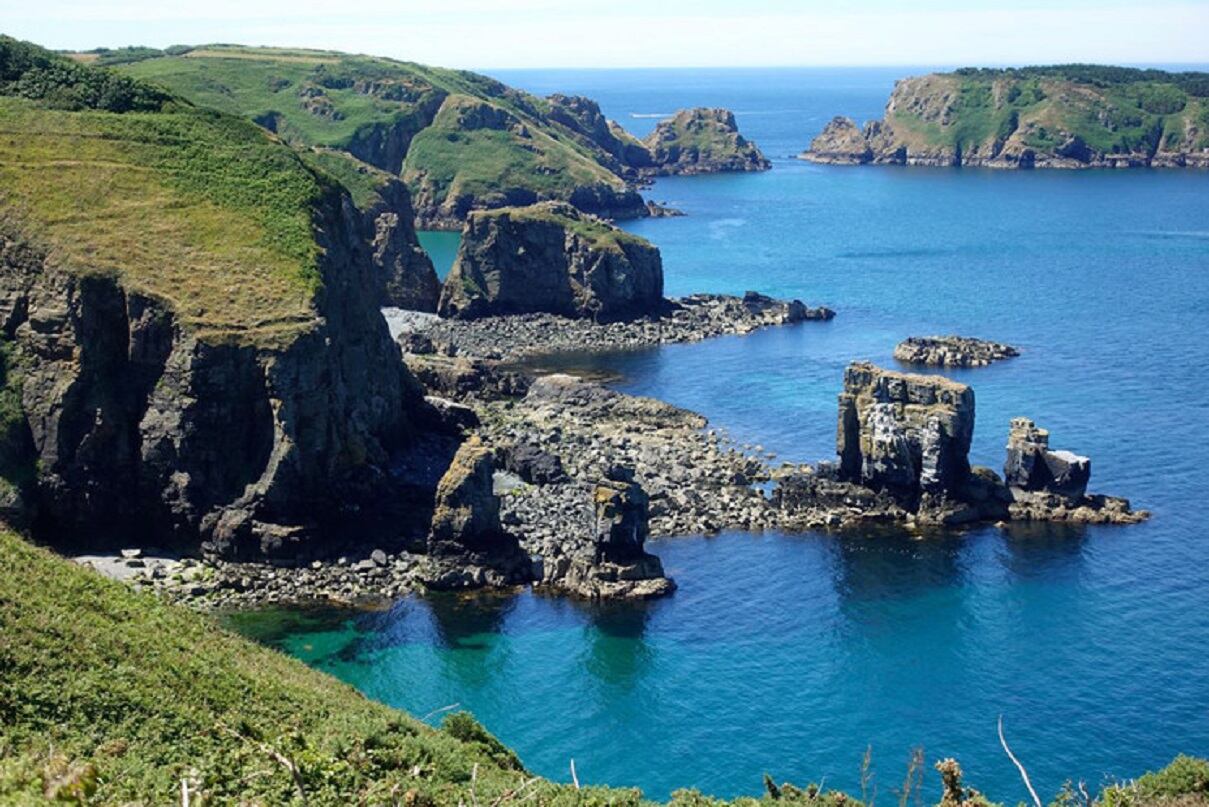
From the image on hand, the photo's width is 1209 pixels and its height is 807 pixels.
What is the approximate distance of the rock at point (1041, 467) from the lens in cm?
8406

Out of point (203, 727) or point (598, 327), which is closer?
point (203, 727)

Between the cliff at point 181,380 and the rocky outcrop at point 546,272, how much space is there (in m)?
52.2

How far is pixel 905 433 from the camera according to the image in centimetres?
8431

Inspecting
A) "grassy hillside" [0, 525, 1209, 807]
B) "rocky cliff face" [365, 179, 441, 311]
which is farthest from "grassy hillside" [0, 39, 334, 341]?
"grassy hillside" [0, 525, 1209, 807]

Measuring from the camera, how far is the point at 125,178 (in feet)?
306

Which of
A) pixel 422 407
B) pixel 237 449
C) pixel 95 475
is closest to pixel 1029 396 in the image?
pixel 422 407

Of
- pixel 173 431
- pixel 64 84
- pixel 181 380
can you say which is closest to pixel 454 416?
pixel 181 380

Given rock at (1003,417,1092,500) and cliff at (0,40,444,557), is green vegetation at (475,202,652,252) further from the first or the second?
rock at (1003,417,1092,500)

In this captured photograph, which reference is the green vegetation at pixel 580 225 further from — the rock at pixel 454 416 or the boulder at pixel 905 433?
the boulder at pixel 905 433

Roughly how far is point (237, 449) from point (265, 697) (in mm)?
38931

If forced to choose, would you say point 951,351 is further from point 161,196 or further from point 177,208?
point 161,196

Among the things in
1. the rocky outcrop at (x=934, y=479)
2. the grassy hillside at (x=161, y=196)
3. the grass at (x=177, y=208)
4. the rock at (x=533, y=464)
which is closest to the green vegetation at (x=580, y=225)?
the grassy hillside at (x=161, y=196)

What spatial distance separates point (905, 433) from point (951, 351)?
40.6 metres

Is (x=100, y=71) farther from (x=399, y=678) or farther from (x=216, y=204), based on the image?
(x=399, y=678)
